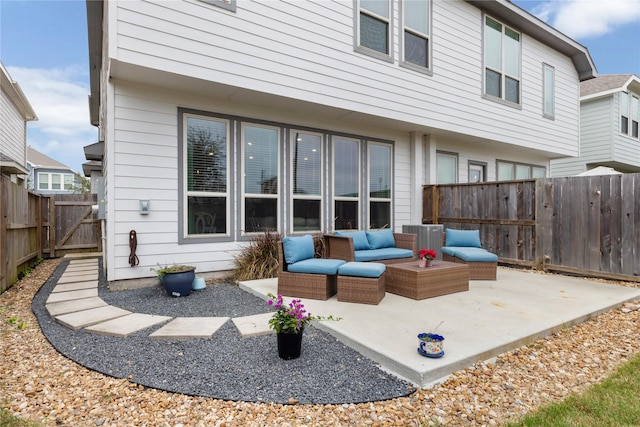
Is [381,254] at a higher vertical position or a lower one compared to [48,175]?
lower

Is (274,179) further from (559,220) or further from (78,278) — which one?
(559,220)

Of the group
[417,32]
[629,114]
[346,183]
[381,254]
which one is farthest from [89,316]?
[629,114]

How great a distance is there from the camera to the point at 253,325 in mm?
3318

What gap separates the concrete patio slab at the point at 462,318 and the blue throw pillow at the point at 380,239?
4.26 feet

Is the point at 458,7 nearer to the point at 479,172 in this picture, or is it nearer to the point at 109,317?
the point at 479,172

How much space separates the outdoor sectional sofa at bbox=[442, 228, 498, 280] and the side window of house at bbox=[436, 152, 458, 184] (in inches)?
111

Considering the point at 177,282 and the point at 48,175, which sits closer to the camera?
the point at 177,282

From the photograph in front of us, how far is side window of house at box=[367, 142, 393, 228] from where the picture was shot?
289 inches

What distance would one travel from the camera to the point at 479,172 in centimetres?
953

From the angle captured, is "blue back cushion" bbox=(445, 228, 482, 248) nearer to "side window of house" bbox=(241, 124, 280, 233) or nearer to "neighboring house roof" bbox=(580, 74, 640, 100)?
"side window of house" bbox=(241, 124, 280, 233)

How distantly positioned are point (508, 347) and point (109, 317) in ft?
12.9

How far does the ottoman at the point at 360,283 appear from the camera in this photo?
3914 millimetres

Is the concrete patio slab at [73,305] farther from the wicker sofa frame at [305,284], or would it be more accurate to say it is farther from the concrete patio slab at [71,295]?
the wicker sofa frame at [305,284]

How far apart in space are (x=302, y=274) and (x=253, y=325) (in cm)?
107
